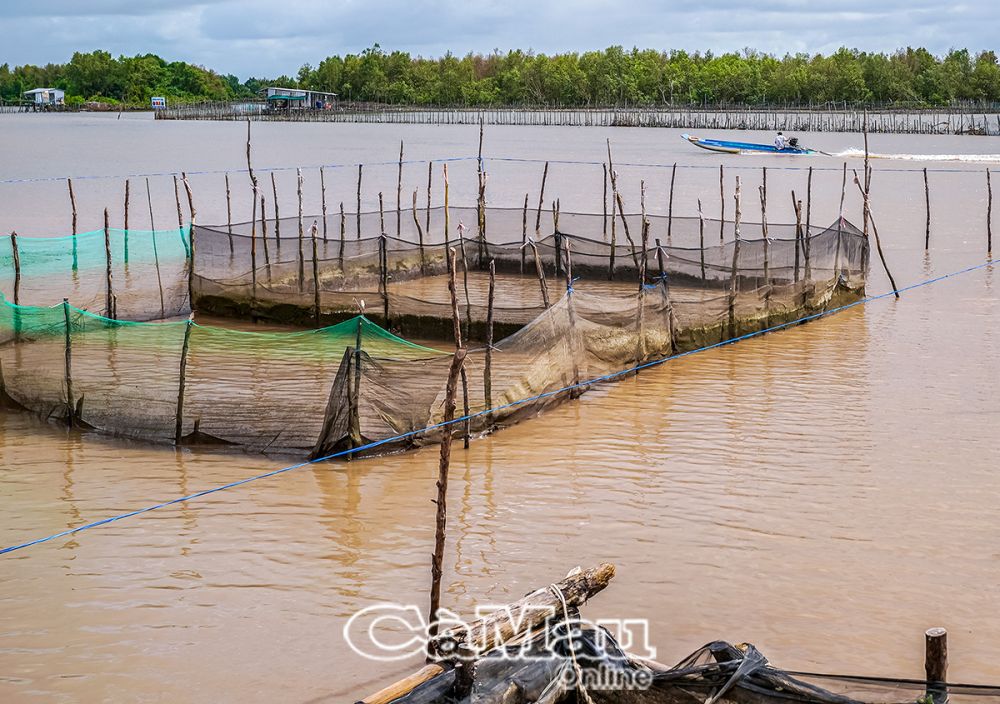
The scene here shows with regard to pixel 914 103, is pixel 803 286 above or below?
below

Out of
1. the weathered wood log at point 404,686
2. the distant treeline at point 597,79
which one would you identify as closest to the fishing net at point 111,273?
the weathered wood log at point 404,686

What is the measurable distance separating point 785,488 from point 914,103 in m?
75.9

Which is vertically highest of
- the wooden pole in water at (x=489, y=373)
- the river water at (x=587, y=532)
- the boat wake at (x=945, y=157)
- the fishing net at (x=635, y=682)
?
the boat wake at (x=945, y=157)

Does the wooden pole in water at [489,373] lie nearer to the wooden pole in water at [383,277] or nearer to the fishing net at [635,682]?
the wooden pole in water at [383,277]

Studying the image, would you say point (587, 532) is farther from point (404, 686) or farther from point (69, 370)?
point (69, 370)

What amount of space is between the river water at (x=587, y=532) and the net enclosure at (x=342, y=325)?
11.1 inches

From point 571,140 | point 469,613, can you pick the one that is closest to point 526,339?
point 469,613

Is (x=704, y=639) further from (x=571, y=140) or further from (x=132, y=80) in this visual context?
(x=132, y=80)

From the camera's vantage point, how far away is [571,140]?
67.8m

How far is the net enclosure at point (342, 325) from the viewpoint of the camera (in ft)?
26.0

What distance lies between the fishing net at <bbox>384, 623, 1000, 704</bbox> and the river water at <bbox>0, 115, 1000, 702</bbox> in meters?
1.04

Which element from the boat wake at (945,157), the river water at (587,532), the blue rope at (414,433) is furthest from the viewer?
the boat wake at (945,157)

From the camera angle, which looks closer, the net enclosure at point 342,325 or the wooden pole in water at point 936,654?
the wooden pole in water at point 936,654

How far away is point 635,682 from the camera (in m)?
4.39
